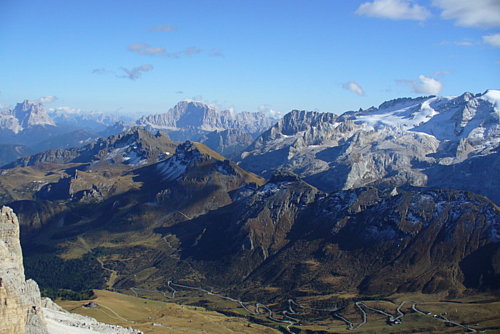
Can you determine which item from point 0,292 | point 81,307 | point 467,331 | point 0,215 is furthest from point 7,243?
point 467,331

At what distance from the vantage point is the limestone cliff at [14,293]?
8996cm

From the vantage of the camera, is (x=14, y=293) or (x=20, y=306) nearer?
(x=14, y=293)

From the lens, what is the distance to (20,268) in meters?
109

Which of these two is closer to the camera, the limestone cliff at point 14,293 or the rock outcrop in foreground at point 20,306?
the limestone cliff at point 14,293

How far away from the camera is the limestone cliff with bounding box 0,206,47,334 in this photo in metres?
90.0

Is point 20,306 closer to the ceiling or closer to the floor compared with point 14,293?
closer to the floor

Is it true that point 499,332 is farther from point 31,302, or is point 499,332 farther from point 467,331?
point 31,302

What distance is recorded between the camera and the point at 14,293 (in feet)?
301

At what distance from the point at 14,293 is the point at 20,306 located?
269cm

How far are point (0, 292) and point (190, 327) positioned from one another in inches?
4514

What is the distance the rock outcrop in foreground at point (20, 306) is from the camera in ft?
297

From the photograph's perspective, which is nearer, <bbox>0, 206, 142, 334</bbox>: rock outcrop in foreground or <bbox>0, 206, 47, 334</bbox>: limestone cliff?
<bbox>0, 206, 47, 334</bbox>: limestone cliff

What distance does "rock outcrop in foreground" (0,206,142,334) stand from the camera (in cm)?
9044

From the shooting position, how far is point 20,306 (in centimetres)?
9275
